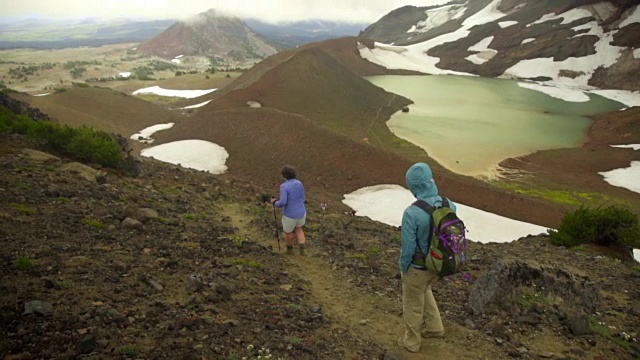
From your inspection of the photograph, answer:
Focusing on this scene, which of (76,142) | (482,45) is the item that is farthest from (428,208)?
(482,45)

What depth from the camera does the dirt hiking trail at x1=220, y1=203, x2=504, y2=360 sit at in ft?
18.5

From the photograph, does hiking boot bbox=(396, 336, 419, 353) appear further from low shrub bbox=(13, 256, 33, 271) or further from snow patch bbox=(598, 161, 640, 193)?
snow patch bbox=(598, 161, 640, 193)

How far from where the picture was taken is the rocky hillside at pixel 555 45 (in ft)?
253

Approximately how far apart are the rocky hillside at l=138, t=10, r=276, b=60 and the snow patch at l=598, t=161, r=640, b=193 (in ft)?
515

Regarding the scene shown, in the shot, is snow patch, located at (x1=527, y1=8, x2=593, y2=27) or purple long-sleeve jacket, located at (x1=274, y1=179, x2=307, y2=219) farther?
snow patch, located at (x1=527, y1=8, x2=593, y2=27)

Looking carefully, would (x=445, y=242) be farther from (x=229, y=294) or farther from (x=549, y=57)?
(x=549, y=57)

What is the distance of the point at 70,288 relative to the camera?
5418 mm

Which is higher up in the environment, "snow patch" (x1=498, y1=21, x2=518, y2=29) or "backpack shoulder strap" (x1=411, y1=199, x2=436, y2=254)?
"snow patch" (x1=498, y1=21, x2=518, y2=29)

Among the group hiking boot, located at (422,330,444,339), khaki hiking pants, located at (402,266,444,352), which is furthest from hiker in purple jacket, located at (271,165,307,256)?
hiking boot, located at (422,330,444,339)

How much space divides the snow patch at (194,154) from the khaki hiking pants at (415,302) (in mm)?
20229

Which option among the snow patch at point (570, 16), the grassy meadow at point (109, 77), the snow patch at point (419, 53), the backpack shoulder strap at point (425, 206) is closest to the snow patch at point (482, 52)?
the snow patch at point (419, 53)

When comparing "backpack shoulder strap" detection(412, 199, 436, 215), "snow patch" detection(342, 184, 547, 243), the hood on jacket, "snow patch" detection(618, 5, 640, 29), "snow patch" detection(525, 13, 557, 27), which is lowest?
"snow patch" detection(342, 184, 547, 243)

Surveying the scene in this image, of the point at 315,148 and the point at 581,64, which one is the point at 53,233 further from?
the point at 581,64

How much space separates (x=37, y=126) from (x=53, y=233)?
8488 millimetres
